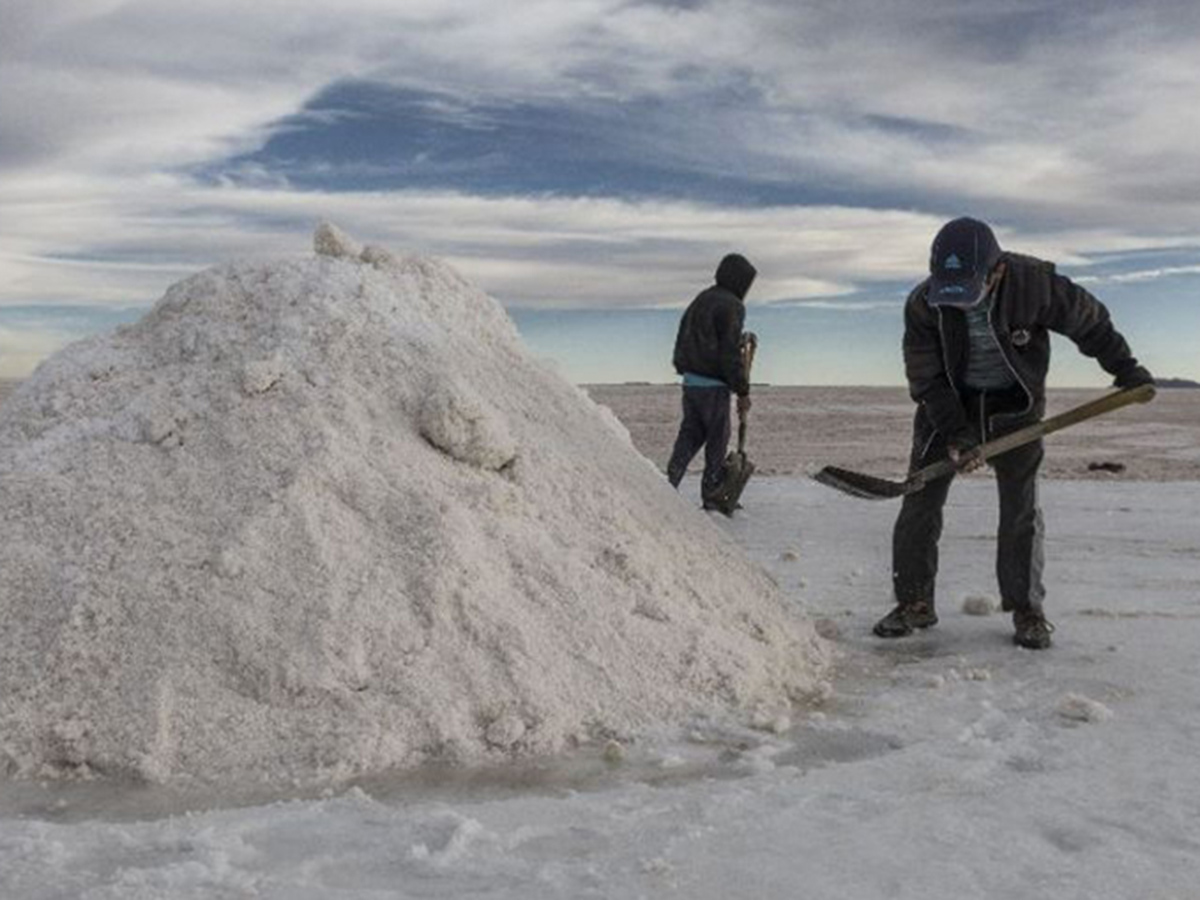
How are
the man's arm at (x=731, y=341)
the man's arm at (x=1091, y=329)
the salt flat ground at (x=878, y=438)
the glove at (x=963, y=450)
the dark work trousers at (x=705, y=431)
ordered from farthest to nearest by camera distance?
the salt flat ground at (x=878, y=438), the dark work trousers at (x=705, y=431), the man's arm at (x=731, y=341), the glove at (x=963, y=450), the man's arm at (x=1091, y=329)

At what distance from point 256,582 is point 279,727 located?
0.47 meters

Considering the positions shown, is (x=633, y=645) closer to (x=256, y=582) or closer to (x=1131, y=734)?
(x=256, y=582)

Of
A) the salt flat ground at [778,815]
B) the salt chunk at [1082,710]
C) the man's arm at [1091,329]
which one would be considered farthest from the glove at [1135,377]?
the salt chunk at [1082,710]

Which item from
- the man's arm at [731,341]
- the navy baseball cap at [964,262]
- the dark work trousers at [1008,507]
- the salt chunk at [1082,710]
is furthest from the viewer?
the man's arm at [731,341]

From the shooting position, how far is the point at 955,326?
4.84 m

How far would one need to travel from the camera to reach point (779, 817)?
314 centimetres

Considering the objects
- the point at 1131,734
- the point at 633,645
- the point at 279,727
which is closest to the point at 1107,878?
the point at 1131,734

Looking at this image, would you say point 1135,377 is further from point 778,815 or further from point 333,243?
point 333,243

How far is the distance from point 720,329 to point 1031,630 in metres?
3.88

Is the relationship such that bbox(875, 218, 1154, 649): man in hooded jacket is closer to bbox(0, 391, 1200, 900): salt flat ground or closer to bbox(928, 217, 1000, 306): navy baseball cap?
bbox(928, 217, 1000, 306): navy baseball cap

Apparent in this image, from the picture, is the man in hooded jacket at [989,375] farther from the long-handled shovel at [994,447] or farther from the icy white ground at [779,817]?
the icy white ground at [779,817]

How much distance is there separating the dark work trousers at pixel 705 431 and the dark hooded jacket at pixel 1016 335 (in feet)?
11.6

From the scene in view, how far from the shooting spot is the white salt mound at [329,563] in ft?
11.9

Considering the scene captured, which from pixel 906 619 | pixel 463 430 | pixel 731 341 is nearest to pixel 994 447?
pixel 906 619
